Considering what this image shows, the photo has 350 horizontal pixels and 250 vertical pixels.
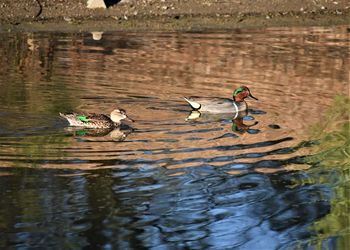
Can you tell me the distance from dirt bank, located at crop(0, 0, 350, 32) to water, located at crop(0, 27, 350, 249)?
2852 mm

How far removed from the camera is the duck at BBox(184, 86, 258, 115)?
1288 cm

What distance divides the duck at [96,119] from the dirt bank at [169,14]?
8570mm

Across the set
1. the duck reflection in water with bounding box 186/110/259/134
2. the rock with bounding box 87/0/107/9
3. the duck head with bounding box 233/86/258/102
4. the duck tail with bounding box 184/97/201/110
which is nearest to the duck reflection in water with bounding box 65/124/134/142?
the duck reflection in water with bounding box 186/110/259/134

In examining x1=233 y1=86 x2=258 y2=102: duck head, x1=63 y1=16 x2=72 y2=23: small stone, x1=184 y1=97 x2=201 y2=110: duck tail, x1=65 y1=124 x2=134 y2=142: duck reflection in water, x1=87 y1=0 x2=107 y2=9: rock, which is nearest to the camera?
x1=65 y1=124 x2=134 y2=142: duck reflection in water

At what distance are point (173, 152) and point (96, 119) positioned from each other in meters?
1.68

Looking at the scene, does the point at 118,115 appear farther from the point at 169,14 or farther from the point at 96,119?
the point at 169,14

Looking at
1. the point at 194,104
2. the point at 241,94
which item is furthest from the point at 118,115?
the point at 241,94

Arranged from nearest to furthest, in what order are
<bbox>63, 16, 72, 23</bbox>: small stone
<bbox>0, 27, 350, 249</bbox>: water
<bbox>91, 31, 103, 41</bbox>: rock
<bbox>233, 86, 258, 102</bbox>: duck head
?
1. <bbox>0, 27, 350, 249</bbox>: water
2. <bbox>233, 86, 258, 102</bbox>: duck head
3. <bbox>91, 31, 103, 41</bbox>: rock
4. <bbox>63, 16, 72, 23</bbox>: small stone

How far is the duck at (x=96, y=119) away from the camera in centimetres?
1177

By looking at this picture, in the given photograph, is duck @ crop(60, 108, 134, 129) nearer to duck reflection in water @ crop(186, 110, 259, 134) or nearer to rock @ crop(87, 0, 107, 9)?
duck reflection in water @ crop(186, 110, 259, 134)

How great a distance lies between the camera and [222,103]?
13.2 meters

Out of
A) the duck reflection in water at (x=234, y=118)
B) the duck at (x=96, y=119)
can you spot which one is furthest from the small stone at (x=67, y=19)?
the duck at (x=96, y=119)

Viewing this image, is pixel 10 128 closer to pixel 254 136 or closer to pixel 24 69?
pixel 254 136

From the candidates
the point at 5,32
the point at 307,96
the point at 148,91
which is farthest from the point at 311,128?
the point at 5,32
